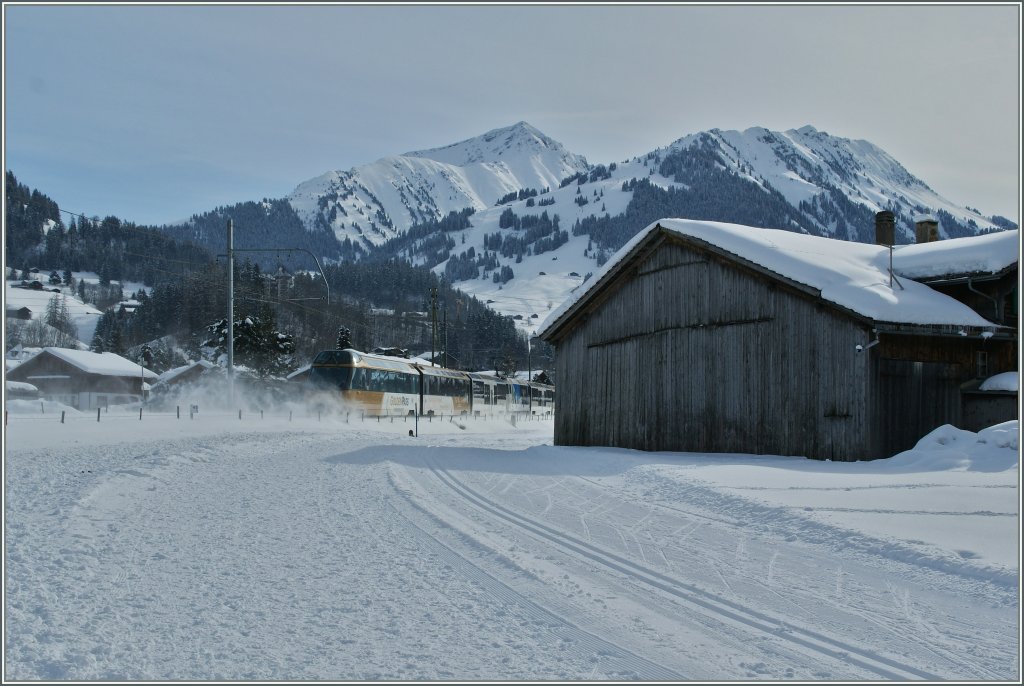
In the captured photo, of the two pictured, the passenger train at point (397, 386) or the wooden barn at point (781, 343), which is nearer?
the wooden barn at point (781, 343)

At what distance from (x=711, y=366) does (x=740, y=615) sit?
14832 mm

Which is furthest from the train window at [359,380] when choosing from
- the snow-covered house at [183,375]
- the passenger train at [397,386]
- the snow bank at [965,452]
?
the snow-covered house at [183,375]

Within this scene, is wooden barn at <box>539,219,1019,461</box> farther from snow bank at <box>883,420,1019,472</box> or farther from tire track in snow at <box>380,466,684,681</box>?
tire track in snow at <box>380,466,684,681</box>

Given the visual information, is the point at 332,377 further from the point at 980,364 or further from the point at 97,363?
the point at 97,363

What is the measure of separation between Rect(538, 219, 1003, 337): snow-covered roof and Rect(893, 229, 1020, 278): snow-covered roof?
125 mm

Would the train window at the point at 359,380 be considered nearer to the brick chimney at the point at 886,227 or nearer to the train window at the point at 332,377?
the train window at the point at 332,377

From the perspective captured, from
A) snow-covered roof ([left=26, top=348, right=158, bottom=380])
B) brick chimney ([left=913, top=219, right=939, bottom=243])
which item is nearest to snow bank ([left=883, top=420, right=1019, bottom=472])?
brick chimney ([left=913, top=219, right=939, bottom=243])

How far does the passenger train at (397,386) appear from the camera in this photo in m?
40.2

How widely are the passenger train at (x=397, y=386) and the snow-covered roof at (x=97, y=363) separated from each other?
1394 inches

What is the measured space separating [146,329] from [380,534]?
122m

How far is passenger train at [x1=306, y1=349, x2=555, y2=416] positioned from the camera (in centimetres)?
4019

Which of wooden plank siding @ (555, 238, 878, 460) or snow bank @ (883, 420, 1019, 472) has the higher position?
wooden plank siding @ (555, 238, 878, 460)

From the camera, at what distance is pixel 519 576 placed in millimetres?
6648

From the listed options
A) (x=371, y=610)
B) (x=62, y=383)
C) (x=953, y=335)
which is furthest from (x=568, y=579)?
(x=62, y=383)
